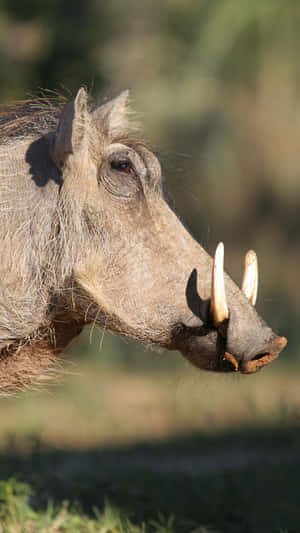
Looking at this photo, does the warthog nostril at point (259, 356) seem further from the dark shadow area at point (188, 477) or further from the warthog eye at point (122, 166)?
the dark shadow area at point (188, 477)

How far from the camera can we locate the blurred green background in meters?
4.21

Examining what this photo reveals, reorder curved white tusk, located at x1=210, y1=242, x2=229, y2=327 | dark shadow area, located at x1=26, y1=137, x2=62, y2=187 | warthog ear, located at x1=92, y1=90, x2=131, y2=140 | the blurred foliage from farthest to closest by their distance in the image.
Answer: the blurred foliage
warthog ear, located at x1=92, y1=90, x2=131, y2=140
dark shadow area, located at x1=26, y1=137, x2=62, y2=187
curved white tusk, located at x1=210, y1=242, x2=229, y2=327

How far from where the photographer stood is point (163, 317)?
8.97 feet

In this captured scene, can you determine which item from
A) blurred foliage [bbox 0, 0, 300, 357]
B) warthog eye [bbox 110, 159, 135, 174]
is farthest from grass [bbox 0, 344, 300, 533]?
blurred foliage [bbox 0, 0, 300, 357]

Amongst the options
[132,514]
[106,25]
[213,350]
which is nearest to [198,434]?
[132,514]

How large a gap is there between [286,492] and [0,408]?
392 centimetres

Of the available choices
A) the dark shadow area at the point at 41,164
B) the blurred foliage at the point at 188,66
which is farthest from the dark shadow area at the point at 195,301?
the blurred foliage at the point at 188,66

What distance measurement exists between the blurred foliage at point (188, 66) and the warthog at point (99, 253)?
546 centimetres

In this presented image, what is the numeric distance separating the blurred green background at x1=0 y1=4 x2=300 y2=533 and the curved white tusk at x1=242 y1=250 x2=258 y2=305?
41 centimetres

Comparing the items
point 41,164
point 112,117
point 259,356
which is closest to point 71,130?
point 41,164

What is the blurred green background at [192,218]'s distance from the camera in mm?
4207

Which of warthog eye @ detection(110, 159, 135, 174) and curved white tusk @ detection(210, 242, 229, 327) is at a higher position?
warthog eye @ detection(110, 159, 135, 174)

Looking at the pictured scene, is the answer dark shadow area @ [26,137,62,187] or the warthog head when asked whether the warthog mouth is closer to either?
the warthog head

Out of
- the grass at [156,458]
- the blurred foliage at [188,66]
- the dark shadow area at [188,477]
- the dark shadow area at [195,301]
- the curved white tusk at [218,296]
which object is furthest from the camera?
the blurred foliage at [188,66]
